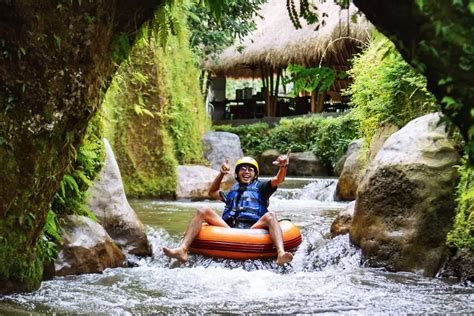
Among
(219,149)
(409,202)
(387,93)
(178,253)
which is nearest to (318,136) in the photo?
(219,149)

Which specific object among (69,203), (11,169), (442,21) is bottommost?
(69,203)

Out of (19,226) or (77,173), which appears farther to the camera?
(77,173)

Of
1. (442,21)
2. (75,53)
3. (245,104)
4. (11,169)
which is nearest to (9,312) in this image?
(11,169)

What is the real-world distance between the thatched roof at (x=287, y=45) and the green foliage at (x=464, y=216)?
1404 cm

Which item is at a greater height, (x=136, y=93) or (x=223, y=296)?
(x=136, y=93)

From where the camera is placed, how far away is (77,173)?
6500 mm

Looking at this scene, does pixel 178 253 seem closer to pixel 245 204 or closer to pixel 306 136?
pixel 245 204

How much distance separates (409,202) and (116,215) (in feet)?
10.7

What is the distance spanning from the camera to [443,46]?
249 centimetres

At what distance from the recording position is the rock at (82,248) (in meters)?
6.27

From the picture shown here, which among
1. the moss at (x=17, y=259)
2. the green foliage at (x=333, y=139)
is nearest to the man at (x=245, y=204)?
the moss at (x=17, y=259)

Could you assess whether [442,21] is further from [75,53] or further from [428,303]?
[428,303]

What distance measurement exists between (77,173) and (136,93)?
25.6ft

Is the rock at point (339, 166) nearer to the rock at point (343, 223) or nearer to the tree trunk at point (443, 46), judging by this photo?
the rock at point (343, 223)
